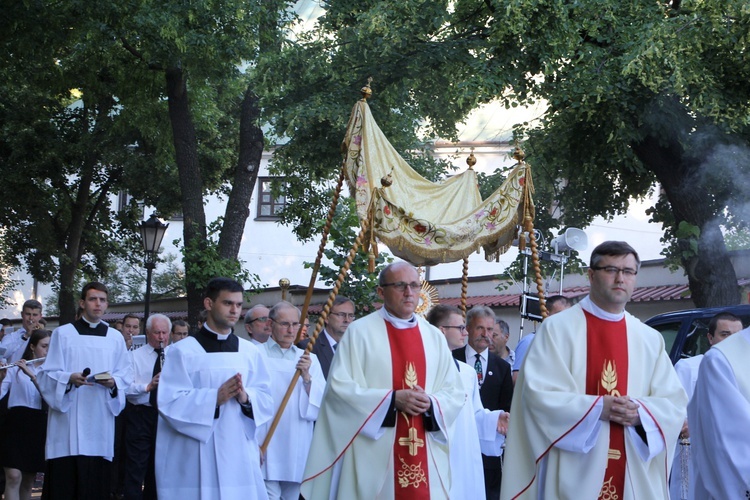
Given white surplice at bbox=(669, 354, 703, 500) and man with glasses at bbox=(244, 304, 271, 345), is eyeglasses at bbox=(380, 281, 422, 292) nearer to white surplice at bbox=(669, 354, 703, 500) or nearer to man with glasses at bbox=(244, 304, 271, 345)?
white surplice at bbox=(669, 354, 703, 500)

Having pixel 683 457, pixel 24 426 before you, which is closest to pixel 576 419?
pixel 683 457

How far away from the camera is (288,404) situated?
358 inches

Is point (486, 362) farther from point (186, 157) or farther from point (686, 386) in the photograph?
point (186, 157)

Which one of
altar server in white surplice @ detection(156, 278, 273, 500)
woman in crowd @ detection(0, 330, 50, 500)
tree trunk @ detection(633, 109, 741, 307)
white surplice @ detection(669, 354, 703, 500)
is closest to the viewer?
altar server in white surplice @ detection(156, 278, 273, 500)

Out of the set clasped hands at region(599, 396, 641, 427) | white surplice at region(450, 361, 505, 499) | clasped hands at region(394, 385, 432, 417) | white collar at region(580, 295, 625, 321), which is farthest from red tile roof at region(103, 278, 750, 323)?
clasped hands at region(599, 396, 641, 427)

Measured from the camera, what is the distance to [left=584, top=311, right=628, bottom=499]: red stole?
555cm

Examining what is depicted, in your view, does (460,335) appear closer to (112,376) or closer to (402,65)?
(112,376)

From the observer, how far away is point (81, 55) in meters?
18.1

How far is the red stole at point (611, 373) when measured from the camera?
5551mm

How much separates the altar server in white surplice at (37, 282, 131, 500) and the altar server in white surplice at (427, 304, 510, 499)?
125 inches

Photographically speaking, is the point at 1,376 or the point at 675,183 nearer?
the point at 1,376

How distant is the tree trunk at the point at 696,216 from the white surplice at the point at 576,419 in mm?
9528

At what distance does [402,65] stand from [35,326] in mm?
6304

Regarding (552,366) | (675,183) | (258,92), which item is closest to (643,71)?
(675,183)
